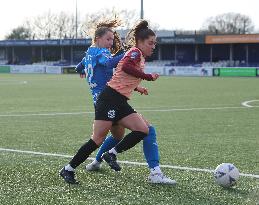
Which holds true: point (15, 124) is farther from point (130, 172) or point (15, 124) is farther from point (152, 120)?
point (130, 172)

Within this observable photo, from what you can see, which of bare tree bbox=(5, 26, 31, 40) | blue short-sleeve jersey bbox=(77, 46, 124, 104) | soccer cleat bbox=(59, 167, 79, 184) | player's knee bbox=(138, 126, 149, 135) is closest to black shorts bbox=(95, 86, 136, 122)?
player's knee bbox=(138, 126, 149, 135)

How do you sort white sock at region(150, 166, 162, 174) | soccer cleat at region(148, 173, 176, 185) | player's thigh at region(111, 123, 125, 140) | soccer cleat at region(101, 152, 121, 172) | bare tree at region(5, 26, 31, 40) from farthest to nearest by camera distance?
bare tree at region(5, 26, 31, 40), player's thigh at region(111, 123, 125, 140), soccer cleat at region(101, 152, 121, 172), white sock at region(150, 166, 162, 174), soccer cleat at region(148, 173, 176, 185)

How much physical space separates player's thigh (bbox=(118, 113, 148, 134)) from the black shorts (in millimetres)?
46

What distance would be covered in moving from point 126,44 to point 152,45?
14.2 inches

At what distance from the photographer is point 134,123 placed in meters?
6.31

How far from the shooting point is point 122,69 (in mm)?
6148

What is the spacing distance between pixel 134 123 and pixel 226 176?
3.99 ft

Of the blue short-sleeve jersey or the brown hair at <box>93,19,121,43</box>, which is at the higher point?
the brown hair at <box>93,19,121,43</box>

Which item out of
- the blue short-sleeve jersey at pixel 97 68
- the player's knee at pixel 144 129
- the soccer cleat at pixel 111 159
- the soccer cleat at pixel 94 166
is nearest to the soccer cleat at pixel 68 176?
the soccer cleat at pixel 111 159

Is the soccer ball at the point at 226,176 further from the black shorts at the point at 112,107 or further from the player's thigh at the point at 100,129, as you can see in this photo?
the player's thigh at the point at 100,129

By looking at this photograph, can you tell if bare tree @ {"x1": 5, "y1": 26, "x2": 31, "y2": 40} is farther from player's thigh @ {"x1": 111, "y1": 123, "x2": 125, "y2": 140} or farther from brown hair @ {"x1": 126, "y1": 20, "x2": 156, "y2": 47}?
brown hair @ {"x1": 126, "y1": 20, "x2": 156, "y2": 47}

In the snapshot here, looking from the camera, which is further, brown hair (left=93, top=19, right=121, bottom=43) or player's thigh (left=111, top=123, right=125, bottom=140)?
player's thigh (left=111, top=123, right=125, bottom=140)

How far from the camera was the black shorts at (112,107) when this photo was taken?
6250mm

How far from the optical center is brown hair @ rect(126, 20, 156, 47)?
20.7ft
